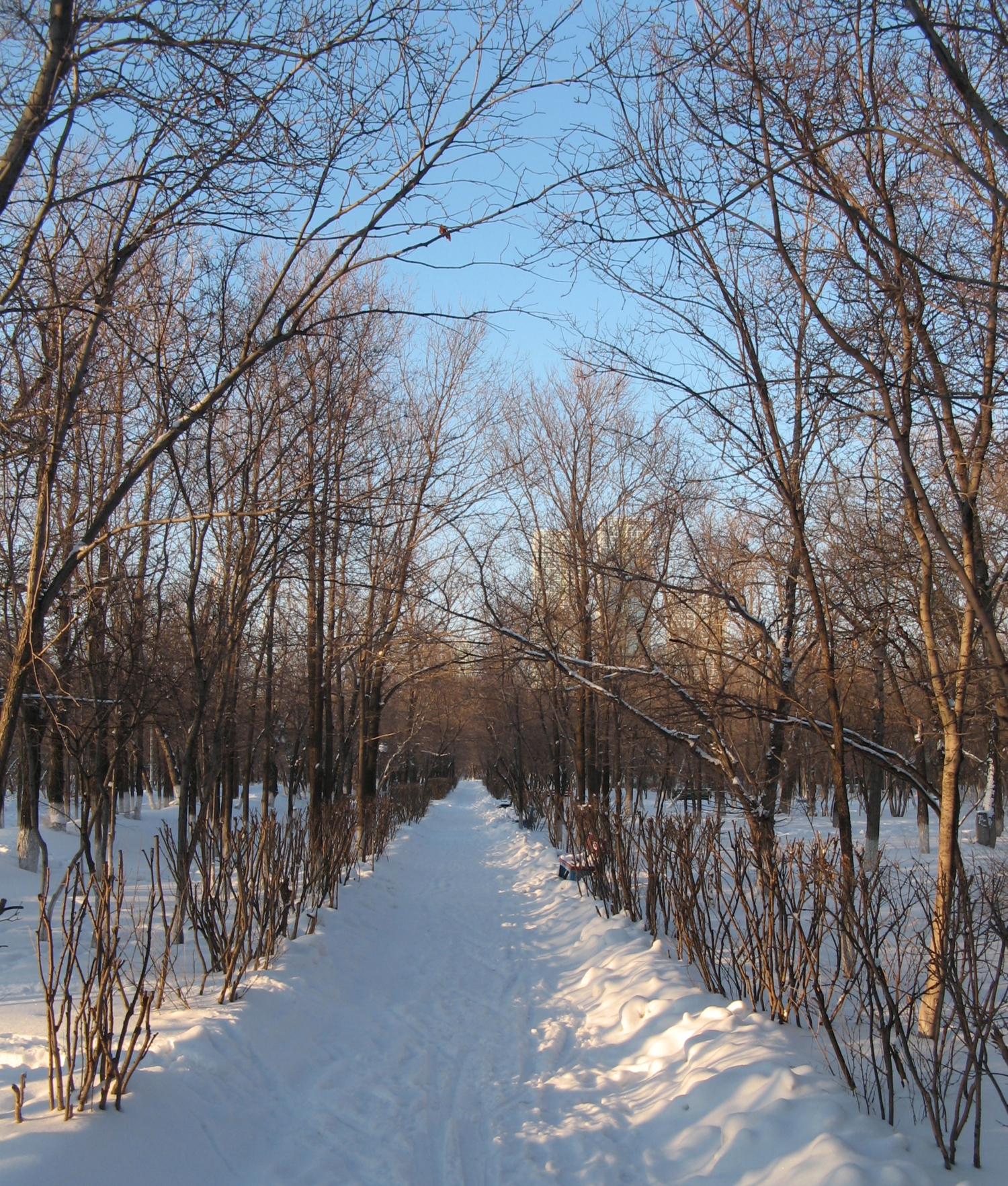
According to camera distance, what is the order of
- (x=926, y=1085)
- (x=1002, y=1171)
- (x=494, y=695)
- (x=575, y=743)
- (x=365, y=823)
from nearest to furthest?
1. (x=1002, y=1171)
2. (x=926, y=1085)
3. (x=365, y=823)
4. (x=575, y=743)
5. (x=494, y=695)

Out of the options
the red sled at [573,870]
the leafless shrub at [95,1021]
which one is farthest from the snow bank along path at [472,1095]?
the red sled at [573,870]

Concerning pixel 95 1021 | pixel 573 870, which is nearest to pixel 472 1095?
pixel 95 1021

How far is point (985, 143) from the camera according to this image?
381 centimetres

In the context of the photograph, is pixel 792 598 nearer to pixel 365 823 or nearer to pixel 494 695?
pixel 365 823

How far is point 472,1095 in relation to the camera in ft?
13.1

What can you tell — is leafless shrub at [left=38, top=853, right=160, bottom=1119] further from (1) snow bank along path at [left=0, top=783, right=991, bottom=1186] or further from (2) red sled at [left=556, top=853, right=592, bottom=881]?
(2) red sled at [left=556, top=853, right=592, bottom=881]

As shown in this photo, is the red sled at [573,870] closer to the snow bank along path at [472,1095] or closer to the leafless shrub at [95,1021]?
the snow bank along path at [472,1095]

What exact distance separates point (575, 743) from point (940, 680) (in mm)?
12409

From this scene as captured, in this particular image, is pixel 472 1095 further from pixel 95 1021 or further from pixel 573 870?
pixel 573 870

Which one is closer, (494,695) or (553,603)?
(553,603)

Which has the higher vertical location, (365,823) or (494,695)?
(494,695)

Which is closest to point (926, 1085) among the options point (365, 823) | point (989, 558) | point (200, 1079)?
point (200, 1079)

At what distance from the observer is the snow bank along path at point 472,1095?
111 inches

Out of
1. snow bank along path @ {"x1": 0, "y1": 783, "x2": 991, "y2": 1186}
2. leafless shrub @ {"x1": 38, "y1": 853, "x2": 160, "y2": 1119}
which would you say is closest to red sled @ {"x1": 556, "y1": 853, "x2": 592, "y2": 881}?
snow bank along path @ {"x1": 0, "y1": 783, "x2": 991, "y2": 1186}
